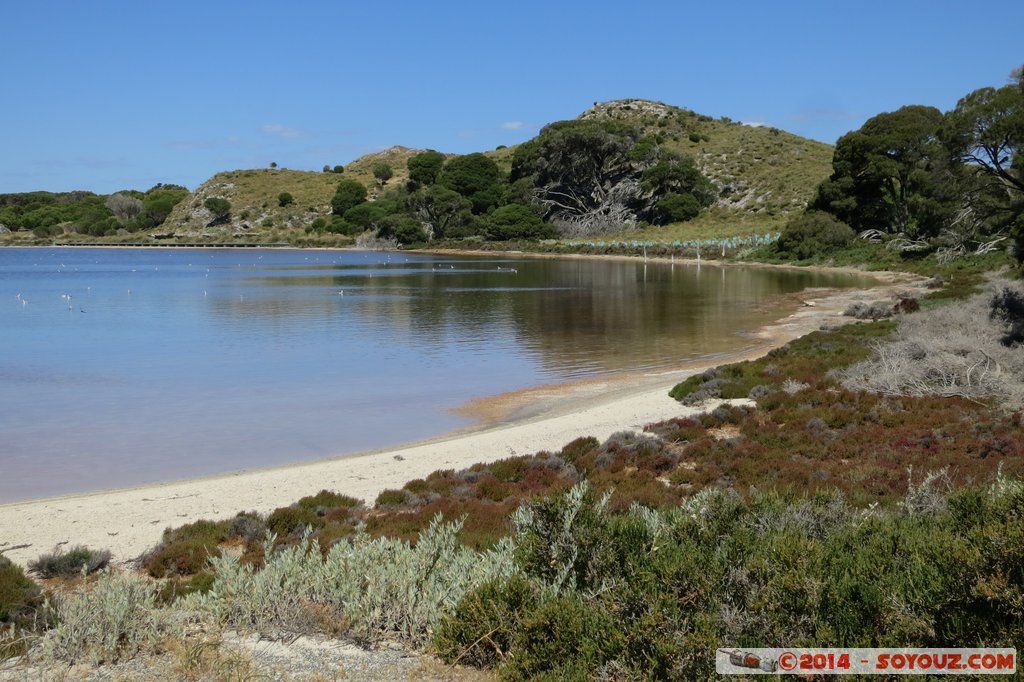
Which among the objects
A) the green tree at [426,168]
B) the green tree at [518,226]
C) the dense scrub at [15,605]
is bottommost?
the dense scrub at [15,605]

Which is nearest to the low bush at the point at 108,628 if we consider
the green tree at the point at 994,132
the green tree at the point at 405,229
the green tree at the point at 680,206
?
the green tree at the point at 994,132

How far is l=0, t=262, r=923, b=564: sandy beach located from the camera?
36.3ft

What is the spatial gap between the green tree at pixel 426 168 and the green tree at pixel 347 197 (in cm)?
1042

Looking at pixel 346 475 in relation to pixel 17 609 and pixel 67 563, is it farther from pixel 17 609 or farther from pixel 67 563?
pixel 17 609

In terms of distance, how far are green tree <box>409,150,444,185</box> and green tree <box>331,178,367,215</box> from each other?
34.2 feet

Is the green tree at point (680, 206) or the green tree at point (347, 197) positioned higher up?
the green tree at point (347, 197)

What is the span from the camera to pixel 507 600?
19.4 ft

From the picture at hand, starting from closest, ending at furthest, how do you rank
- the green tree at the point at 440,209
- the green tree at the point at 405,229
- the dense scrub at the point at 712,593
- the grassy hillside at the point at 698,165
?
the dense scrub at the point at 712,593
the grassy hillside at the point at 698,165
the green tree at the point at 440,209
the green tree at the point at 405,229

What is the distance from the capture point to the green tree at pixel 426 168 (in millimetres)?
139000

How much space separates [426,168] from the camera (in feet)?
457

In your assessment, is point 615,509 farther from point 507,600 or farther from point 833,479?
point 507,600

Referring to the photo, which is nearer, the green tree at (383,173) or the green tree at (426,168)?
the green tree at (426,168)

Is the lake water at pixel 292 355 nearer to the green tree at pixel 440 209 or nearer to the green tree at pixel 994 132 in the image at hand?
the green tree at pixel 994 132

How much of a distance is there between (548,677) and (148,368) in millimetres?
24312
